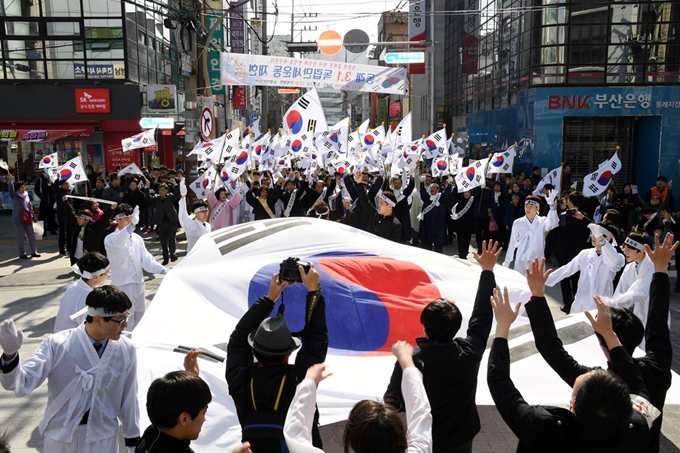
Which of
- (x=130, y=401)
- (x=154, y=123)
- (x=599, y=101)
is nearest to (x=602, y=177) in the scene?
(x=599, y=101)

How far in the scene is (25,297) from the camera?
10.3 meters

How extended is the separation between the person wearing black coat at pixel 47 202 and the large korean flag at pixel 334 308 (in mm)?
12118

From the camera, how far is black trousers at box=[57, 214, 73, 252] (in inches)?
523

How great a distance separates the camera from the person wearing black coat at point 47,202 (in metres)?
16.6

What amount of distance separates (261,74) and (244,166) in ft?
15.2

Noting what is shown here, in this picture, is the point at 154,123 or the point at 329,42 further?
the point at 154,123

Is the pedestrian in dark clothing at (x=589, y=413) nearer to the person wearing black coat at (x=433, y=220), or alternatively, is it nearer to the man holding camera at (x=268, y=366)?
the man holding camera at (x=268, y=366)

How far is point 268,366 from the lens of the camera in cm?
309

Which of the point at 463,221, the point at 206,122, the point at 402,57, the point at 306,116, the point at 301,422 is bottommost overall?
the point at 463,221

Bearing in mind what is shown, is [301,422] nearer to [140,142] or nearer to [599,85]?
[140,142]

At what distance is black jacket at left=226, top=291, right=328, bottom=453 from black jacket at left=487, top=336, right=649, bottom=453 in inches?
37.9

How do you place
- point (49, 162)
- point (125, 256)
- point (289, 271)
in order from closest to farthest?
point (289, 271) < point (125, 256) < point (49, 162)

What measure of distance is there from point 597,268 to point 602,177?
563 cm

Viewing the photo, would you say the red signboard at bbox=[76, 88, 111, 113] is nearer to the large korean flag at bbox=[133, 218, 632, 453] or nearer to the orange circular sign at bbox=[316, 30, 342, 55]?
the orange circular sign at bbox=[316, 30, 342, 55]
